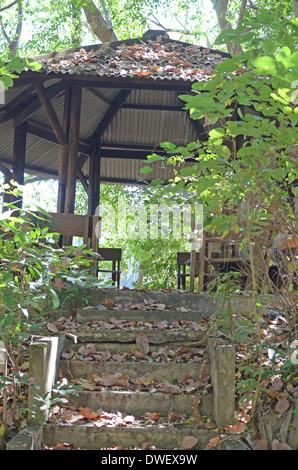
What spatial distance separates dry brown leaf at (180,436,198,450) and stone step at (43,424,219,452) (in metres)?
0.04

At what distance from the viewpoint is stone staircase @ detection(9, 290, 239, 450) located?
3510 mm

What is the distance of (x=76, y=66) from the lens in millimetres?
7207

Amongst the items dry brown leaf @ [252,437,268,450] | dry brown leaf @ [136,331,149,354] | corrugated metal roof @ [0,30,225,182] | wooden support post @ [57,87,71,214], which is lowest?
dry brown leaf @ [252,437,268,450]

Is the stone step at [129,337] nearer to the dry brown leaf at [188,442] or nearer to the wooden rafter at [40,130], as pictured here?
the dry brown leaf at [188,442]

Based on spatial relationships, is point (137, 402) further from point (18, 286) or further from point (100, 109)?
point (100, 109)

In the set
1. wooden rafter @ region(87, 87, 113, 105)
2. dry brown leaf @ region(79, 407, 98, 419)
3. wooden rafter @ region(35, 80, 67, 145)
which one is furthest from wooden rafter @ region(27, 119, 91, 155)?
dry brown leaf @ region(79, 407, 98, 419)

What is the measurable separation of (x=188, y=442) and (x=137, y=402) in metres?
0.53

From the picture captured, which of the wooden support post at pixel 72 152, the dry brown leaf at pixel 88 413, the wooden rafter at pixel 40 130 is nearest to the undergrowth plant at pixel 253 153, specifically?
the dry brown leaf at pixel 88 413

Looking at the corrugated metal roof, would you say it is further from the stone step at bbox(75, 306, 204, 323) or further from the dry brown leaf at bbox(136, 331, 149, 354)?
the dry brown leaf at bbox(136, 331, 149, 354)

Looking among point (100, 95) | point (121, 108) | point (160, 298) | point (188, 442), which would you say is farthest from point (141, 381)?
point (121, 108)

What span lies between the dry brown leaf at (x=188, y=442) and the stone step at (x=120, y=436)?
0.14 ft

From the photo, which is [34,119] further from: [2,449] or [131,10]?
[131,10]

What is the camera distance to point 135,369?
4.16 meters
